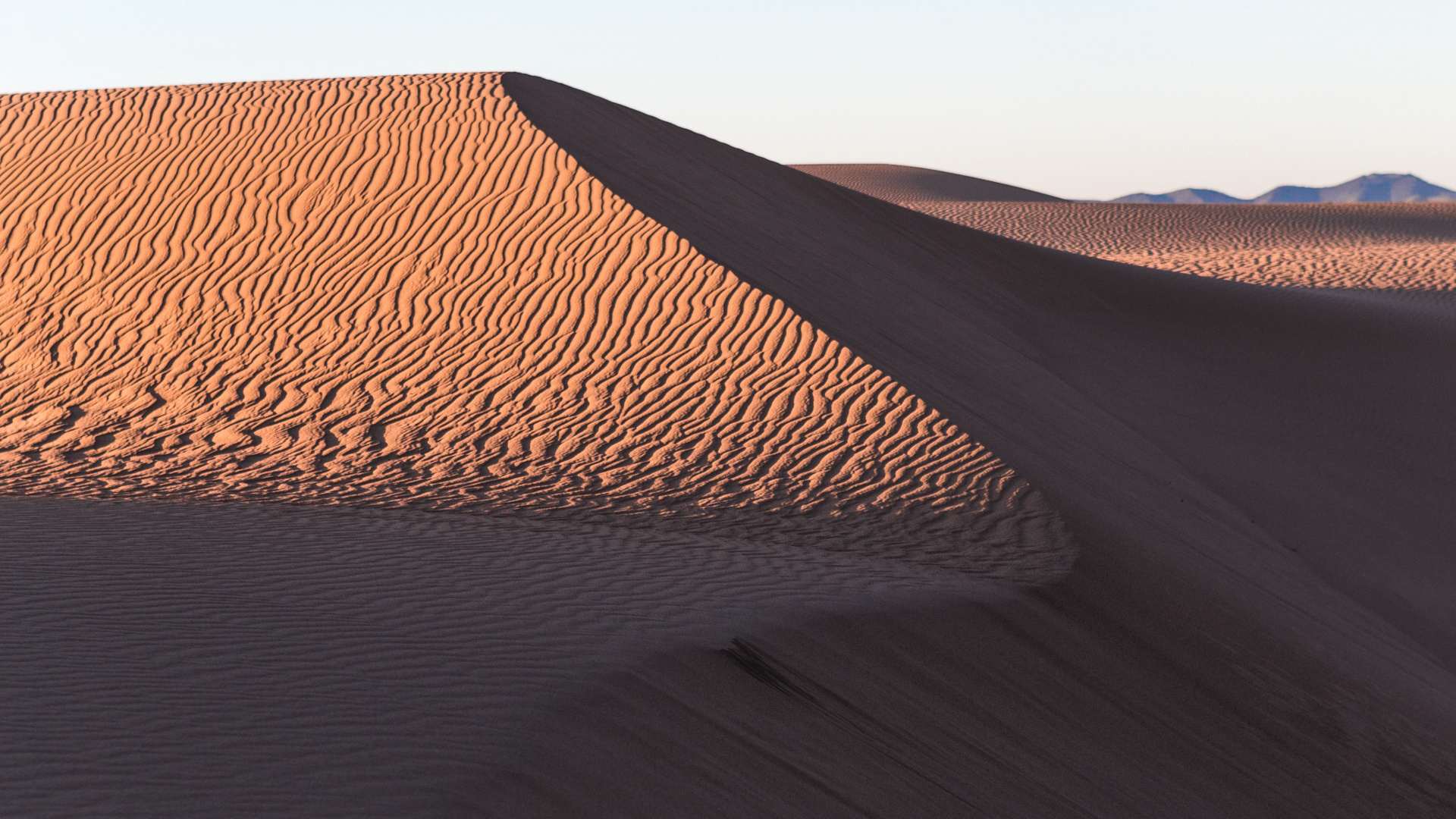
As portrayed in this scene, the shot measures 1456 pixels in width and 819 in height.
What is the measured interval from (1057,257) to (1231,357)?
3704 millimetres

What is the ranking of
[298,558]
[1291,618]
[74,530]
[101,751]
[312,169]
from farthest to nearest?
[312,169] < [1291,618] < [74,530] < [298,558] < [101,751]

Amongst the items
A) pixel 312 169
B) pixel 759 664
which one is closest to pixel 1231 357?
pixel 312 169

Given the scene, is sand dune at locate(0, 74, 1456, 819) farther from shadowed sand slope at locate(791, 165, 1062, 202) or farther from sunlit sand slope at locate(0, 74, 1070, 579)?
shadowed sand slope at locate(791, 165, 1062, 202)

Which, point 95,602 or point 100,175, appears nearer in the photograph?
point 95,602

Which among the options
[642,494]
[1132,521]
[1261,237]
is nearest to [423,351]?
[642,494]

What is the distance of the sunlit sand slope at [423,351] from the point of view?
862cm

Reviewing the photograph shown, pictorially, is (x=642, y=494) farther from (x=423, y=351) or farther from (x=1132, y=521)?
(x=423, y=351)

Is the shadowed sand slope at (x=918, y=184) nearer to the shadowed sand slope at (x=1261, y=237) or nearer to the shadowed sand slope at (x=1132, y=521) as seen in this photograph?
the shadowed sand slope at (x=1261, y=237)

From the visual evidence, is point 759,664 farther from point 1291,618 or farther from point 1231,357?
point 1231,357

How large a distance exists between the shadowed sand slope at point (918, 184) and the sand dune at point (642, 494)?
111 feet

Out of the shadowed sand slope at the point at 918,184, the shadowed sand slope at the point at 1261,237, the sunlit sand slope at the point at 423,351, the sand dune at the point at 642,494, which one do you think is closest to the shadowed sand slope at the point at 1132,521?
the sand dune at the point at 642,494

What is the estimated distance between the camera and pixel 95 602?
519 cm

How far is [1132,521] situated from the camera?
891cm

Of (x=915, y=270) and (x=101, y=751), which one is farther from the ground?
(x=915, y=270)
